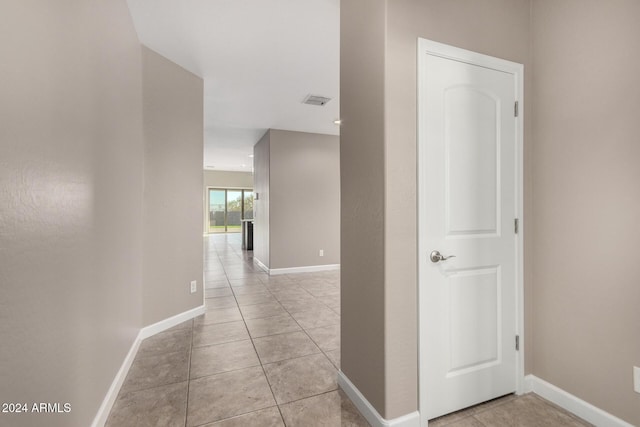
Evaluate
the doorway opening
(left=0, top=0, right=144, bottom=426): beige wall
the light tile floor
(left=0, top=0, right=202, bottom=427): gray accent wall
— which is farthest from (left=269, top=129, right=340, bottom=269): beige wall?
the doorway opening

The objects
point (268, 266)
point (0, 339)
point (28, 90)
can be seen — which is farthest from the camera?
point (268, 266)

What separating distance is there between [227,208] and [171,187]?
36.5ft

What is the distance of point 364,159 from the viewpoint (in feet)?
5.71

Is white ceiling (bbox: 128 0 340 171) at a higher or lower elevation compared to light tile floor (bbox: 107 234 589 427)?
higher

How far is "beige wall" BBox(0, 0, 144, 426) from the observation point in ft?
3.12

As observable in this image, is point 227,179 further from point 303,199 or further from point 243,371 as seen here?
point 243,371

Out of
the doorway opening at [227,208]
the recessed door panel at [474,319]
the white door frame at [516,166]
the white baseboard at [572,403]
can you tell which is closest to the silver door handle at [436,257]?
the white door frame at [516,166]

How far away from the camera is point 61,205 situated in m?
1.26

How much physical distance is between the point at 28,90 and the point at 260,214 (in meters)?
5.46

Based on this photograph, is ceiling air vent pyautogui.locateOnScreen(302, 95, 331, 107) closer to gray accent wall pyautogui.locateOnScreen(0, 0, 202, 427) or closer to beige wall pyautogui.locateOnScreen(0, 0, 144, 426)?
gray accent wall pyautogui.locateOnScreen(0, 0, 202, 427)

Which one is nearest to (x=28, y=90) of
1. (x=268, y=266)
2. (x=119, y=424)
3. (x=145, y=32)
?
(x=119, y=424)

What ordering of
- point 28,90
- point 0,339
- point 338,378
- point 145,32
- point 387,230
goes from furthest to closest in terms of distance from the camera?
point 145,32
point 338,378
point 387,230
point 28,90
point 0,339

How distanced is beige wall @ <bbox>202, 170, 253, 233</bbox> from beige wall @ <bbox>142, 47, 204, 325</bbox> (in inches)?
400

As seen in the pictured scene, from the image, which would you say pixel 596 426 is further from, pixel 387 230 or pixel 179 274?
pixel 179 274
